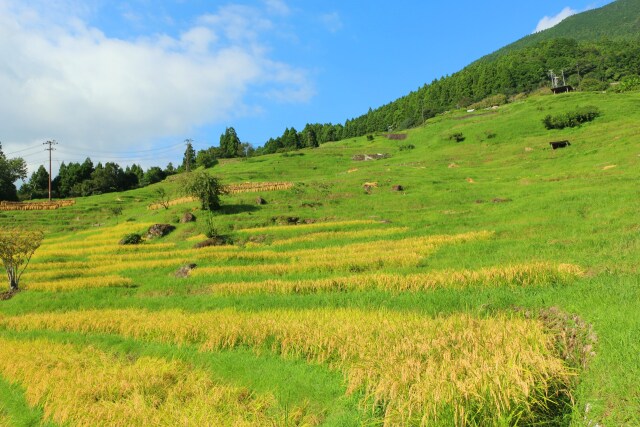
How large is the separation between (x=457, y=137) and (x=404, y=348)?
80172 millimetres

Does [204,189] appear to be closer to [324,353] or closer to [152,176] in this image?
[324,353]

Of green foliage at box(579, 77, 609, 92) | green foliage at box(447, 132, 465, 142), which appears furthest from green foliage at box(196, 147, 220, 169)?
green foliage at box(579, 77, 609, 92)

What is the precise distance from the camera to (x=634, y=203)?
23.3 meters

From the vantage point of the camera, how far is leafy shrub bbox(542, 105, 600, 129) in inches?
2662

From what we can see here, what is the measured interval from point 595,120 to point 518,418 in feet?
251

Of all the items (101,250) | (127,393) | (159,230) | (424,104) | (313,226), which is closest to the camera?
(127,393)

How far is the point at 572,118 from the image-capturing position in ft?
226

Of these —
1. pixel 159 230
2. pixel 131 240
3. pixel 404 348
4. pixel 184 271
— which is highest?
pixel 159 230

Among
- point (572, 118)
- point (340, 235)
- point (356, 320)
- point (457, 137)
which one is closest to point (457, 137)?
point (457, 137)

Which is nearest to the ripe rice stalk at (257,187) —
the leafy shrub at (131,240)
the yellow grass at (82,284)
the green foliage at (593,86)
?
the leafy shrub at (131,240)

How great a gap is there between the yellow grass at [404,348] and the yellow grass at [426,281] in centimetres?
368

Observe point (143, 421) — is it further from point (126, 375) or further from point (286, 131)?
point (286, 131)

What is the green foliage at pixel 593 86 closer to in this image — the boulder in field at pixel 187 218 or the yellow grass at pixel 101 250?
the boulder in field at pixel 187 218

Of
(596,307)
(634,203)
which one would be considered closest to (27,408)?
(596,307)
